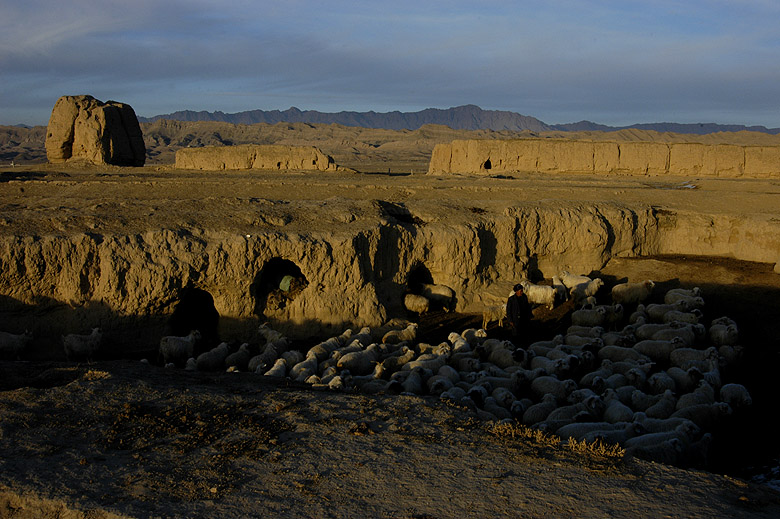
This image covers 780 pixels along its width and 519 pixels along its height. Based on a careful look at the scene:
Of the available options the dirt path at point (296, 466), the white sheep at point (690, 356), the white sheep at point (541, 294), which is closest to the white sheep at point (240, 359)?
the dirt path at point (296, 466)

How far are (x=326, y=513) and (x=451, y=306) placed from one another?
911 cm

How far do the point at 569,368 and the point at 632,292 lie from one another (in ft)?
14.8

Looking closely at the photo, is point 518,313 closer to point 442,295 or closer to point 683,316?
point 442,295

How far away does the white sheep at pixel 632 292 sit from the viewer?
1327 centimetres

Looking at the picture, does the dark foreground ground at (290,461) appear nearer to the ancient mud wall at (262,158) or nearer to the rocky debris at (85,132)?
the ancient mud wall at (262,158)

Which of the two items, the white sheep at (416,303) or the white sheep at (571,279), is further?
the white sheep at (571,279)

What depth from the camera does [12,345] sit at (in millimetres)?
9680

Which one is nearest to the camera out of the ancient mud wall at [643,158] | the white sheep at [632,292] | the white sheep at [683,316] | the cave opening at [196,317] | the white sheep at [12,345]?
the white sheep at [12,345]

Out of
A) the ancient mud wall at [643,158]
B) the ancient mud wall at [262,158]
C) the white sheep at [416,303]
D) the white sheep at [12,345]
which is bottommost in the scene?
the white sheep at [12,345]

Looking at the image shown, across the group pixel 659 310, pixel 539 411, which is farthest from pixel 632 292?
pixel 539 411

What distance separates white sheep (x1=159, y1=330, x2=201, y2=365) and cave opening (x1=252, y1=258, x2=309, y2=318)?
159 cm

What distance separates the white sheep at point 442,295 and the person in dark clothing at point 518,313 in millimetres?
2004

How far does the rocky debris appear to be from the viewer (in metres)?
23.5

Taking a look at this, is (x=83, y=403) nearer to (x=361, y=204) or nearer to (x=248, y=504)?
(x=248, y=504)
